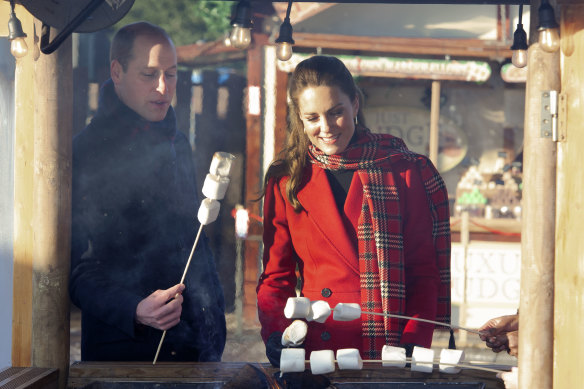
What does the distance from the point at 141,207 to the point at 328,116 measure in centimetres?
106

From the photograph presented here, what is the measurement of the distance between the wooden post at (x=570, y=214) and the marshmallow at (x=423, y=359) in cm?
49

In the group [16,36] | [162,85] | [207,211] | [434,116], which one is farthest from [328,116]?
[434,116]

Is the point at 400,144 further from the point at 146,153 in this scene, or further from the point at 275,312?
the point at 146,153

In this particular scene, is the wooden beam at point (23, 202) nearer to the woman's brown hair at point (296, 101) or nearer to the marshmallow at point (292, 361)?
the woman's brown hair at point (296, 101)

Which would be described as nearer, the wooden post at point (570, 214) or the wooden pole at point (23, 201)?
the wooden post at point (570, 214)

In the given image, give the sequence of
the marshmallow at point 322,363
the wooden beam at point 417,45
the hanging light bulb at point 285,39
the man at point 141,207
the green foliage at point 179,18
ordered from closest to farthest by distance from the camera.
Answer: the marshmallow at point 322,363 < the man at point 141,207 < the hanging light bulb at point 285,39 < the wooden beam at point 417,45 < the green foliage at point 179,18

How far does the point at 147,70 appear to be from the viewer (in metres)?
3.67

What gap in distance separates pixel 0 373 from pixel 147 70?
159 centimetres

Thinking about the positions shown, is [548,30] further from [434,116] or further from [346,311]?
[434,116]

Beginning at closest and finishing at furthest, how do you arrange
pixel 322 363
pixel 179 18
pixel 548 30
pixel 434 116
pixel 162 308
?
pixel 548 30
pixel 322 363
pixel 162 308
pixel 434 116
pixel 179 18

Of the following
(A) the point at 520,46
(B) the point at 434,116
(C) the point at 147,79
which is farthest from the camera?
(B) the point at 434,116

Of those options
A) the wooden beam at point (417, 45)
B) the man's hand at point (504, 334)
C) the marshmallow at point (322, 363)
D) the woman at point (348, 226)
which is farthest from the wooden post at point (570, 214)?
the wooden beam at point (417, 45)

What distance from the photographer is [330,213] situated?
136 inches

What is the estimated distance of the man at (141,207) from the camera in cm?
358
